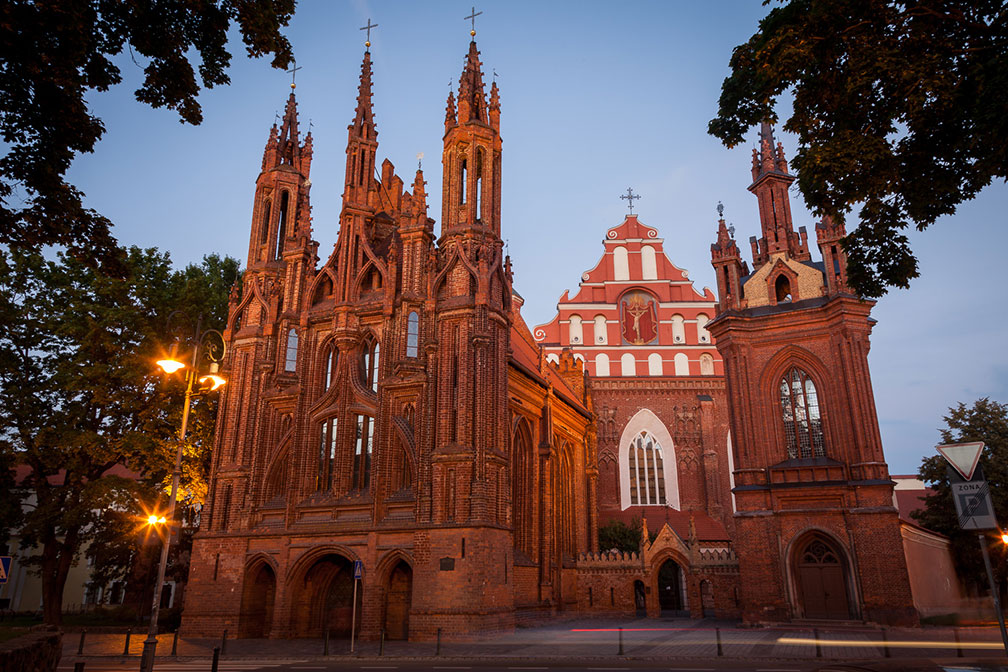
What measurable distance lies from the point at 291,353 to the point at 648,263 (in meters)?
27.3

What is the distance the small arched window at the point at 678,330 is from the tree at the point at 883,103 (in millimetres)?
33690

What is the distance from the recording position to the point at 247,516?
86.9ft

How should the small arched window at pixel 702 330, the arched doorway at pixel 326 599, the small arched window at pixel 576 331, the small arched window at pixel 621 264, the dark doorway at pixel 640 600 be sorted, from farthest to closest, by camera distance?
1. the small arched window at pixel 621 264
2. the small arched window at pixel 576 331
3. the small arched window at pixel 702 330
4. the dark doorway at pixel 640 600
5. the arched doorway at pixel 326 599

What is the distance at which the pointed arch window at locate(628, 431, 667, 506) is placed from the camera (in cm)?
4259

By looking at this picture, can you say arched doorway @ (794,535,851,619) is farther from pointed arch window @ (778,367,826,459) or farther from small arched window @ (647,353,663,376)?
small arched window @ (647,353,663,376)

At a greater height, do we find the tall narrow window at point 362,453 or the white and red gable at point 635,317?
the white and red gable at point 635,317

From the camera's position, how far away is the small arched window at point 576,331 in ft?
152

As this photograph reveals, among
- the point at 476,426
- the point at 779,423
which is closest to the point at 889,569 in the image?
the point at 779,423

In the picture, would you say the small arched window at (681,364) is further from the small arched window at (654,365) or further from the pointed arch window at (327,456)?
the pointed arch window at (327,456)

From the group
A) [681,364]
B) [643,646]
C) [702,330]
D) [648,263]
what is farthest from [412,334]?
[648,263]

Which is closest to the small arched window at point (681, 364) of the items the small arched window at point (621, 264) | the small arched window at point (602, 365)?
the small arched window at point (602, 365)

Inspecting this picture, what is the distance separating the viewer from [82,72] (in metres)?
11.1

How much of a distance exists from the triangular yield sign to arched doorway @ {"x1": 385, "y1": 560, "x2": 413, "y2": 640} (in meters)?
18.5

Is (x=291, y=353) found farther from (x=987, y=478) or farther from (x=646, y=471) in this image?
(x=987, y=478)
